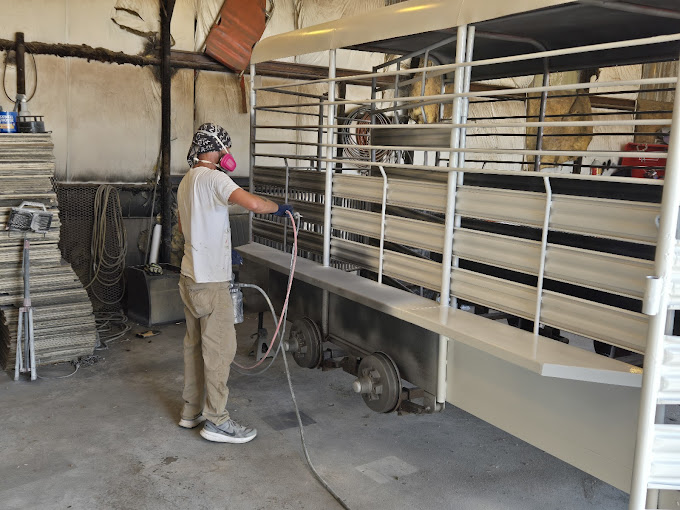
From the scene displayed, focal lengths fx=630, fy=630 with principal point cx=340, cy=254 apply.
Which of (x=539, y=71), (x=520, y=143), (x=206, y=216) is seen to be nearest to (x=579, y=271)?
(x=206, y=216)

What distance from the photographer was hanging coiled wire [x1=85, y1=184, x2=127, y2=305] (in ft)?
22.7

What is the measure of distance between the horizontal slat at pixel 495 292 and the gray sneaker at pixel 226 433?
1678 mm

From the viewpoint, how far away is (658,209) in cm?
229

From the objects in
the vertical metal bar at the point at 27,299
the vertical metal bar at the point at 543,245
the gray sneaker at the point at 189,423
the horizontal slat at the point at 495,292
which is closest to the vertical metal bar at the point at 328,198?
the gray sneaker at the point at 189,423

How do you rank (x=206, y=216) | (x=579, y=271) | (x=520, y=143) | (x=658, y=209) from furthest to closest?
(x=520, y=143), (x=206, y=216), (x=579, y=271), (x=658, y=209)

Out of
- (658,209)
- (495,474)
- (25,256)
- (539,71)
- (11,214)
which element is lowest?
(495,474)

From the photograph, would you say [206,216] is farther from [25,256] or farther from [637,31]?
[637,31]

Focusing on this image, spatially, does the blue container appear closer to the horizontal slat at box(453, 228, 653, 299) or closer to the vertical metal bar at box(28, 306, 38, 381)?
the vertical metal bar at box(28, 306, 38, 381)

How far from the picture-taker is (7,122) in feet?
16.9

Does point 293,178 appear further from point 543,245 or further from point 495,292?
point 543,245

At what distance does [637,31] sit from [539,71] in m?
1.12

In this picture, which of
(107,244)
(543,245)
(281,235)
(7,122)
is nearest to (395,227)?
(543,245)

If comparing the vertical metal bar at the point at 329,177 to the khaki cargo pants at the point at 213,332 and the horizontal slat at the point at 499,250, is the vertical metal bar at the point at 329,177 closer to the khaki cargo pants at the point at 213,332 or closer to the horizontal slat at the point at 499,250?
the khaki cargo pants at the point at 213,332

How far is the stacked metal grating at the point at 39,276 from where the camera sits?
16.6 ft
